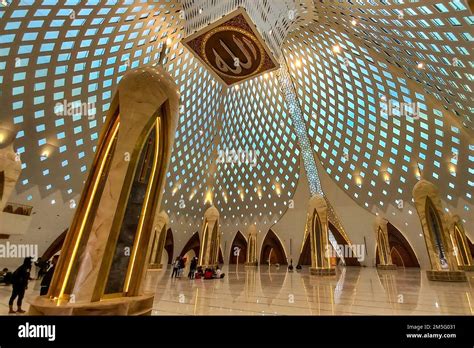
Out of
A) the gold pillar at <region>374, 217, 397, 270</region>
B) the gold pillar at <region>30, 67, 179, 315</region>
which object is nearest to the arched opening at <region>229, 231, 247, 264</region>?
the gold pillar at <region>374, 217, 397, 270</region>

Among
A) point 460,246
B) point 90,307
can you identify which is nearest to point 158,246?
point 90,307

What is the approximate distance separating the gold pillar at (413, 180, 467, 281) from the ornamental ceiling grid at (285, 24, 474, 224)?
1281cm

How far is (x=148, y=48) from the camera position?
25.0 metres

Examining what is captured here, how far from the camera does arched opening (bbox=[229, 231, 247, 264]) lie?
1805 inches

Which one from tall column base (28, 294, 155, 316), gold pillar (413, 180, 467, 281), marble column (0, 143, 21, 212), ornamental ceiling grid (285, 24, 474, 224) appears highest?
ornamental ceiling grid (285, 24, 474, 224)

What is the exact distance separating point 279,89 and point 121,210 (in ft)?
101

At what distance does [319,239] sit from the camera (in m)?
19.0

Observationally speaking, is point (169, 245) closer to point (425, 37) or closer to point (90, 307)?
point (90, 307)

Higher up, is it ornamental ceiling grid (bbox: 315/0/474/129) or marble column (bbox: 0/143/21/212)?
ornamental ceiling grid (bbox: 315/0/474/129)

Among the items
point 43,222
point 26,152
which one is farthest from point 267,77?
point 43,222

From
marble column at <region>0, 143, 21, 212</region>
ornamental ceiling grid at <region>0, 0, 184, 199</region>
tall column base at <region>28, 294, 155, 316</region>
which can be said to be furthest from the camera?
ornamental ceiling grid at <region>0, 0, 184, 199</region>

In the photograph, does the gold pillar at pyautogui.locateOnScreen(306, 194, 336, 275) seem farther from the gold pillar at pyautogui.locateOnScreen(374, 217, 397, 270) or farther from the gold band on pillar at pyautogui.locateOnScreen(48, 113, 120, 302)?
the gold band on pillar at pyautogui.locateOnScreen(48, 113, 120, 302)

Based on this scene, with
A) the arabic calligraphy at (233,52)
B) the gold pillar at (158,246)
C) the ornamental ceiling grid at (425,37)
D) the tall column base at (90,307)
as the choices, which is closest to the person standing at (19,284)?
the tall column base at (90,307)
